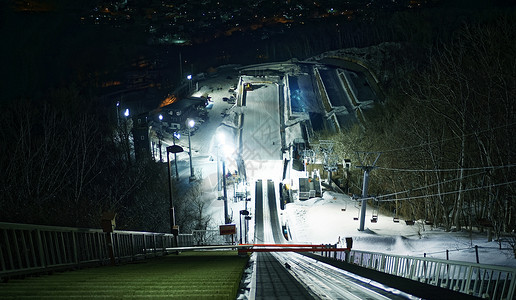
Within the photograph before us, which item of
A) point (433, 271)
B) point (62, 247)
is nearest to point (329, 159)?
point (433, 271)

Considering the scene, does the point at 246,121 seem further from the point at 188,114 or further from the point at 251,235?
the point at 251,235

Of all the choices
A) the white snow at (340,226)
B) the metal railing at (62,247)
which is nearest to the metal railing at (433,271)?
the white snow at (340,226)

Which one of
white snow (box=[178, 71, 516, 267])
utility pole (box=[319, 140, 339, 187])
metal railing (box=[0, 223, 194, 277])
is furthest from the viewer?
utility pole (box=[319, 140, 339, 187])

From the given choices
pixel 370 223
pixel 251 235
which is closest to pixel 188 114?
pixel 251 235

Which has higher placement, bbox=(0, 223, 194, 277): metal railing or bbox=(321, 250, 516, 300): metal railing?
bbox=(0, 223, 194, 277): metal railing

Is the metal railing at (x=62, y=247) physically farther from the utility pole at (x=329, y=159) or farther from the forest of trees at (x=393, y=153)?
the utility pole at (x=329, y=159)

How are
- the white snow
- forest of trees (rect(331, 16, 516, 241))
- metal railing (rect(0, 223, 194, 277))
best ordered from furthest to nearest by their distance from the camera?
forest of trees (rect(331, 16, 516, 241)) < the white snow < metal railing (rect(0, 223, 194, 277))

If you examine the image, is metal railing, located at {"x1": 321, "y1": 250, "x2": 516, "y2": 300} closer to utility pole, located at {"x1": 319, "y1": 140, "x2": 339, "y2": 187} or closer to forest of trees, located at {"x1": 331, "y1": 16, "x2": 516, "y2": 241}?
forest of trees, located at {"x1": 331, "y1": 16, "x2": 516, "y2": 241}

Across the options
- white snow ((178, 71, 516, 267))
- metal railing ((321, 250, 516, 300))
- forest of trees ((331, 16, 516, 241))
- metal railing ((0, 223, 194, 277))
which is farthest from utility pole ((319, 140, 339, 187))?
metal railing ((0, 223, 194, 277))
